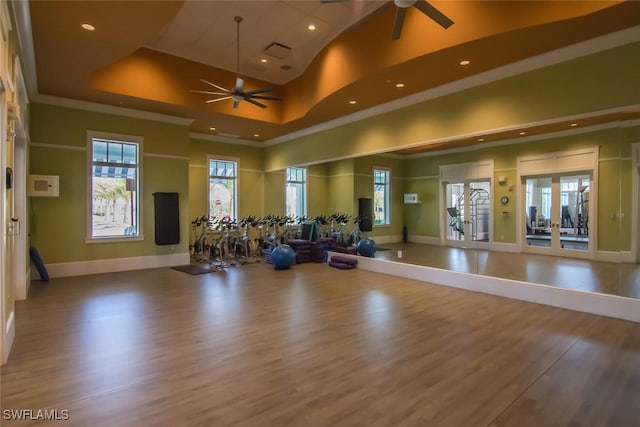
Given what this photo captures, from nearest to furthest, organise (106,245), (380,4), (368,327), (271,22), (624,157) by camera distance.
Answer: (368,327)
(624,157)
(380,4)
(271,22)
(106,245)

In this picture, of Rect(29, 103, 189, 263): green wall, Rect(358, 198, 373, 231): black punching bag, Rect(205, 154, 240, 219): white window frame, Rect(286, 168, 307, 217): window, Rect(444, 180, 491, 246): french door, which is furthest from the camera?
Rect(205, 154, 240, 219): white window frame

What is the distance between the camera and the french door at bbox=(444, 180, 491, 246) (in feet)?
21.9

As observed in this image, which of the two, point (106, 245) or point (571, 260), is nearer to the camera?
point (571, 260)

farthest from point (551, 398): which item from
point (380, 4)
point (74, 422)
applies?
point (380, 4)

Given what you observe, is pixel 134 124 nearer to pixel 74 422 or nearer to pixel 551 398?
pixel 74 422

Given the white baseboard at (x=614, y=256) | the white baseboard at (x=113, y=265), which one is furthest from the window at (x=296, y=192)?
the white baseboard at (x=614, y=256)

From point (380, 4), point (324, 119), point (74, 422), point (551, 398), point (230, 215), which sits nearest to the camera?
point (74, 422)

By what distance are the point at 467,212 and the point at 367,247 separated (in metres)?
2.43

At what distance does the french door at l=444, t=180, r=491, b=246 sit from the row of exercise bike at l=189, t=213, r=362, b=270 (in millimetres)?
2268

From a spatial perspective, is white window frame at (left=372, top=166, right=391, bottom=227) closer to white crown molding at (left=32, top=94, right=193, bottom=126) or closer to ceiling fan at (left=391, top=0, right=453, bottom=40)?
ceiling fan at (left=391, top=0, right=453, bottom=40)

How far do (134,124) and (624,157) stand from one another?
9263 mm

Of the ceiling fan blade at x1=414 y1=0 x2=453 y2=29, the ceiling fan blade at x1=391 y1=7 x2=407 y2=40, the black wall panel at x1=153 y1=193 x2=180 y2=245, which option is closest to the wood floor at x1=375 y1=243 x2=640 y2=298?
the ceiling fan blade at x1=414 y1=0 x2=453 y2=29

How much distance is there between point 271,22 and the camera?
19.7 ft

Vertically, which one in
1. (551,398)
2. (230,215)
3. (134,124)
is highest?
(134,124)
